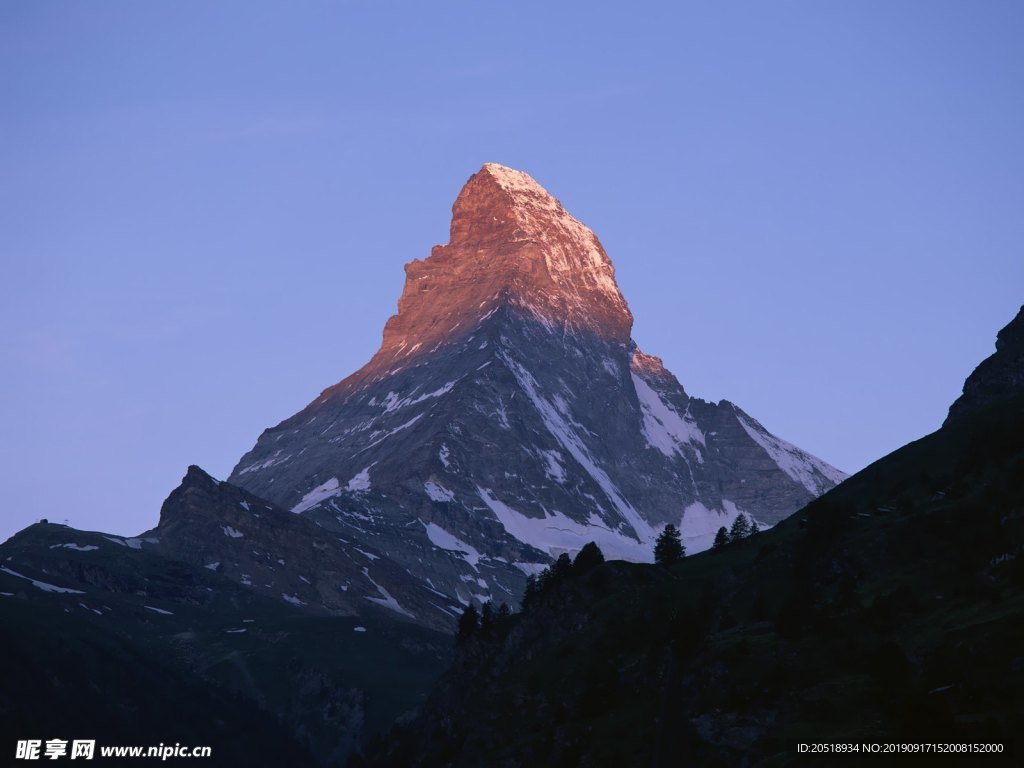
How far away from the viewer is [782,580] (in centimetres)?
16350

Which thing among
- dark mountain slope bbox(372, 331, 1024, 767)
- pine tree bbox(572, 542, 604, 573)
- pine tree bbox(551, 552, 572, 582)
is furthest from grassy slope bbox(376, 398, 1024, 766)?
pine tree bbox(572, 542, 604, 573)

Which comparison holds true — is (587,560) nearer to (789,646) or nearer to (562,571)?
(562,571)

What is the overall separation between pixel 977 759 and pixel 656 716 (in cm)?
4378

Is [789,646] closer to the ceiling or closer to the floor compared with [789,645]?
closer to the floor

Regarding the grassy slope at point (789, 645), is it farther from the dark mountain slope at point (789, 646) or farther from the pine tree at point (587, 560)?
the pine tree at point (587, 560)

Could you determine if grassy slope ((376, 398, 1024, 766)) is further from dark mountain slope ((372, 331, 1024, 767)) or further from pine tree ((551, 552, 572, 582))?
pine tree ((551, 552, 572, 582))

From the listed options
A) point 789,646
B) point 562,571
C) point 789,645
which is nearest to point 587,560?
point 562,571

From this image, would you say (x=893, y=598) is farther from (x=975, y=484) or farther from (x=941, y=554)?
(x=975, y=484)

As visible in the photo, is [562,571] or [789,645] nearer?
[789,645]

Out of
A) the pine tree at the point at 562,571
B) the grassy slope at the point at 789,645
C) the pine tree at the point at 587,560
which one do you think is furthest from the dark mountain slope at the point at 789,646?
the pine tree at the point at 587,560

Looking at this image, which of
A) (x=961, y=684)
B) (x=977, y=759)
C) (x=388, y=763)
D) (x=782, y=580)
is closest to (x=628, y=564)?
(x=782, y=580)

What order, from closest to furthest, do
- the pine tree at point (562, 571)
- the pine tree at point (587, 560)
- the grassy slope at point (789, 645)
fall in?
the grassy slope at point (789, 645), the pine tree at point (562, 571), the pine tree at point (587, 560)

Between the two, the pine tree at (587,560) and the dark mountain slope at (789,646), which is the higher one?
the pine tree at (587,560)

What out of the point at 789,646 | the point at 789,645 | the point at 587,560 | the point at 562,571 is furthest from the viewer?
the point at 587,560
